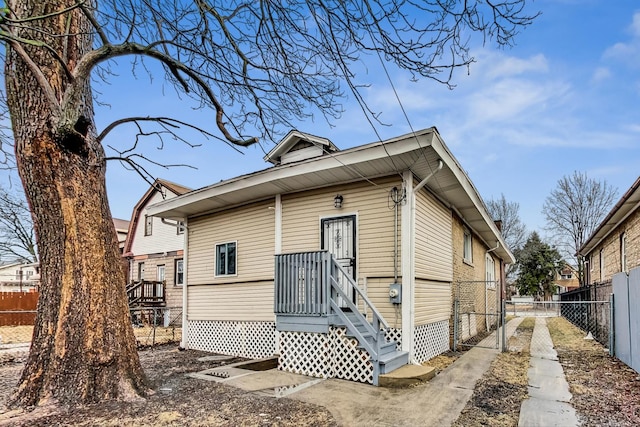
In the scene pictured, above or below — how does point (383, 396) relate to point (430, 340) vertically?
below

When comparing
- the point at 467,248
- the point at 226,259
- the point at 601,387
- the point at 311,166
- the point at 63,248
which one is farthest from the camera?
the point at 467,248

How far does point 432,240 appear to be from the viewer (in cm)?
809

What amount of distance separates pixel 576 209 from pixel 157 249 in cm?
3000

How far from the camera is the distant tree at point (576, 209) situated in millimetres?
30266

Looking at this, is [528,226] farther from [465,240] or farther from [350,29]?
[350,29]

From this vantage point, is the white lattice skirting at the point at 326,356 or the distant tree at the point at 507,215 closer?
the white lattice skirting at the point at 326,356

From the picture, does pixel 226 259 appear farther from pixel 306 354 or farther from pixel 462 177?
pixel 462 177

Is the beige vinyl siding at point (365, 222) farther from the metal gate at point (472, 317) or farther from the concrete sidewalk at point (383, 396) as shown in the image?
the metal gate at point (472, 317)

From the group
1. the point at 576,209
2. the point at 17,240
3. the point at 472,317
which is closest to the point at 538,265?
the point at 576,209

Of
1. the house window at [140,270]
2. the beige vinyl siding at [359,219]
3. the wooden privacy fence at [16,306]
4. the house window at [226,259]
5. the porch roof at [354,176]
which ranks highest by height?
the porch roof at [354,176]

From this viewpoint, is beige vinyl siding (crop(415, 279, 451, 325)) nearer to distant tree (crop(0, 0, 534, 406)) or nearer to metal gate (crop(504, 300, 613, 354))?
metal gate (crop(504, 300, 613, 354))

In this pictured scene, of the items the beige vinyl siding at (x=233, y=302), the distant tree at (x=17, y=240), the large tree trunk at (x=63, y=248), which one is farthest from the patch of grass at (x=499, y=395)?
the distant tree at (x=17, y=240)

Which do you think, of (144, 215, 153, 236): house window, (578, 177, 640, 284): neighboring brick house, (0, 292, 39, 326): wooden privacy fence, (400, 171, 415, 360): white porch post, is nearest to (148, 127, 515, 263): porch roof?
(400, 171, 415, 360): white porch post

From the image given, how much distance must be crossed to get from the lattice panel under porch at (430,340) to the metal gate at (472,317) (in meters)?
0.46
